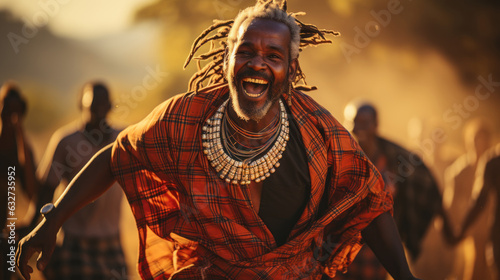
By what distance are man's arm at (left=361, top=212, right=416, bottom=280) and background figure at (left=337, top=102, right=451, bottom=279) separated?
2.30 meters

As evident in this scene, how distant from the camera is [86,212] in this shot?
6133 millimetres

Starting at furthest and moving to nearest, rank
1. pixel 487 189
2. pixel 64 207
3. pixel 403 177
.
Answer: pixel 487 189 → pixel 403 177 → pixel 64 207

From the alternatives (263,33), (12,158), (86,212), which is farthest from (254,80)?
(12,158)

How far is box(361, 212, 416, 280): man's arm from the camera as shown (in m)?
3.67

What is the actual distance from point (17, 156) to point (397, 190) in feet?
12.1

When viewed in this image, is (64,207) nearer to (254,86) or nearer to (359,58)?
(254,86)

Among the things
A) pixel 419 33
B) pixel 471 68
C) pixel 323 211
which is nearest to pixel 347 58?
pixel 419 33

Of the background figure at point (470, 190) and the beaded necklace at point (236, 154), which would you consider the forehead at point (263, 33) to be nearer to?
the beaded necklace at point (236, 154)

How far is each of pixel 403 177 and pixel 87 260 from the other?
2.94 metres

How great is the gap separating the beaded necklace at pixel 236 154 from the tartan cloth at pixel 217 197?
0.04 meters

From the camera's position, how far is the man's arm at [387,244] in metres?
3.67

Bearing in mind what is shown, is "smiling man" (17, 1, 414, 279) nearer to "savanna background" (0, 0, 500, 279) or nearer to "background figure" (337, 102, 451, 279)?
"background figure" (337, 102, 451, 279)

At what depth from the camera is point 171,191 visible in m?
3.74

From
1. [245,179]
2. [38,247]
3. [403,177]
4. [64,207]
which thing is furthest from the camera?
[403,177]
